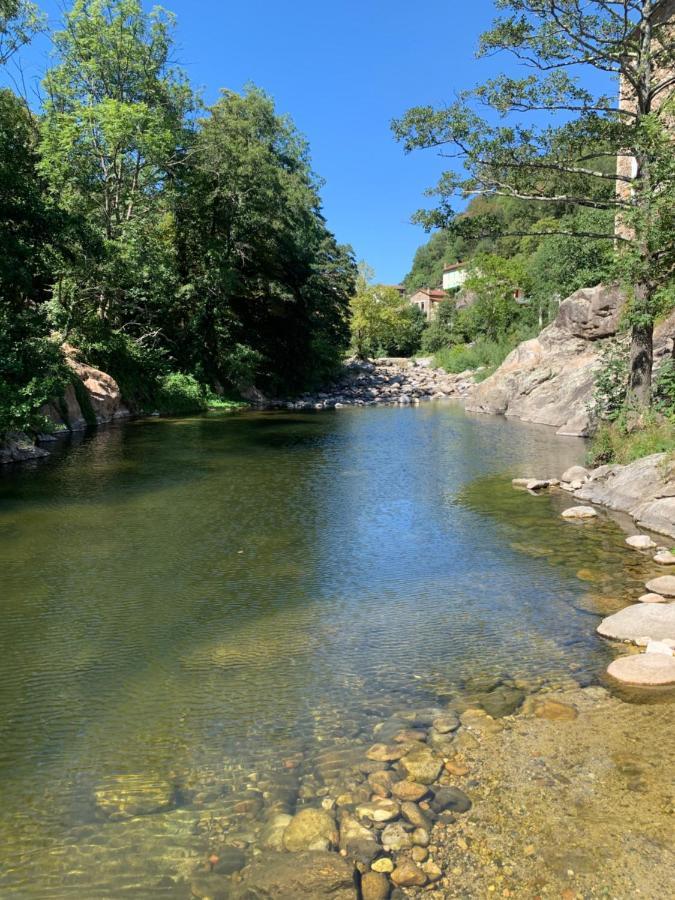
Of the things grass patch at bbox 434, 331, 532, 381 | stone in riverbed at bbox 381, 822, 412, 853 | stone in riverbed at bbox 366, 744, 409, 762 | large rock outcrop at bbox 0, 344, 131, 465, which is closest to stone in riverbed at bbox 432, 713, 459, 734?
stone in riverbed at bbox 366, 744, 409, 762

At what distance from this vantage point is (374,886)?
10.4 feet

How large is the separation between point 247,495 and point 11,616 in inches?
244

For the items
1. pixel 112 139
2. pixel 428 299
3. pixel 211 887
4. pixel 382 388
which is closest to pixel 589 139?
pixel 211 887

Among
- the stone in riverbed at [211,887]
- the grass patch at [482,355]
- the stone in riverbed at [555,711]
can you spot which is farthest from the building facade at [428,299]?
the stone in riverbed at [211,887]

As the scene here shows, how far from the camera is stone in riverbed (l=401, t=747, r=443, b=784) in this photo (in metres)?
3.97

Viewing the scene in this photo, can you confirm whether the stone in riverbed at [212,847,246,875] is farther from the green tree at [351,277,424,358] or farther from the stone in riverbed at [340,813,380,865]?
the green tree at [351,277,424,358]

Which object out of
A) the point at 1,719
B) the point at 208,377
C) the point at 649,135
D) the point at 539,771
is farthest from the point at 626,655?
the point at 208,377

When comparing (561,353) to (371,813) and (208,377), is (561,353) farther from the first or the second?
(371,813)

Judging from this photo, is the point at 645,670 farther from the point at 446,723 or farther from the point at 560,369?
the point at 560,369

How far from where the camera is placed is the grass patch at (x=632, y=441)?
458 inches

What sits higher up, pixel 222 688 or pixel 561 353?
pixel 561 353

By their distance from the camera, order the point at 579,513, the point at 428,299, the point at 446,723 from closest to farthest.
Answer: the point at 446,723, the point at 579,513, the point at 428,299

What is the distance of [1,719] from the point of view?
471 cm

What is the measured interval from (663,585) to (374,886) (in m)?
5.16
